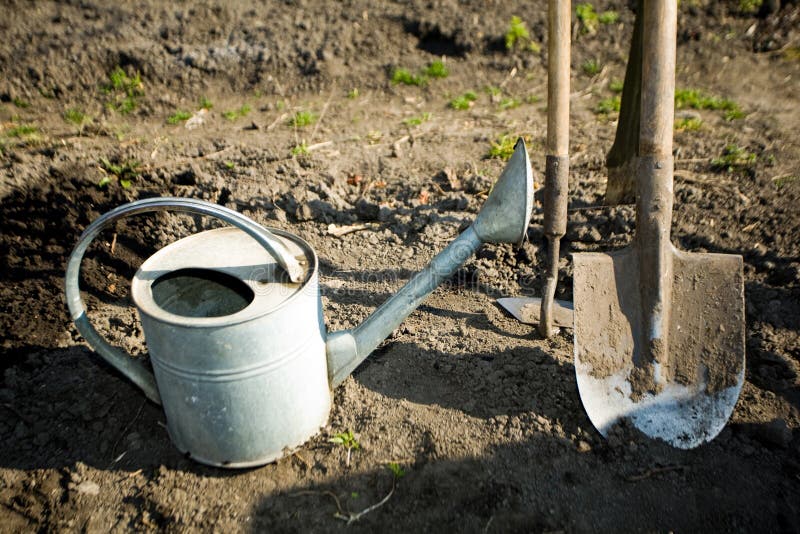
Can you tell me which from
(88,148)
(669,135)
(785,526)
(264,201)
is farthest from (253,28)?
(785,526)

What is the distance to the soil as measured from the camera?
196cm

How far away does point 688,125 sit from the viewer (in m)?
4.05

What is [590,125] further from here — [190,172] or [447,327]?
[190,172]

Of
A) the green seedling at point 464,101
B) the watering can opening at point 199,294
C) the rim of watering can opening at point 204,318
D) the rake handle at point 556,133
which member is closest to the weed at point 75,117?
the green seedling at point 464,101

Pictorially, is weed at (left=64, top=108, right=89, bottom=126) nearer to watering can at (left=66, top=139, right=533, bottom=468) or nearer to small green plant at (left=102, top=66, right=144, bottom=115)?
small green plant at (left=102, top=66, right=144, bottom=115)

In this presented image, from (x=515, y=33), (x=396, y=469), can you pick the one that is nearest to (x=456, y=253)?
(x=396, y=469)

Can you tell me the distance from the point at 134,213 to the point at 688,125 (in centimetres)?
383

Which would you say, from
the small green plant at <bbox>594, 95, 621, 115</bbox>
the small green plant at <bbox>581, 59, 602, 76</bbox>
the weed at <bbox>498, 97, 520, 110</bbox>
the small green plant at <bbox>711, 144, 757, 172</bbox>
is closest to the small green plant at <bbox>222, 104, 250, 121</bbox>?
the weed at <bbox>498, 97, 520, 110</bbox>

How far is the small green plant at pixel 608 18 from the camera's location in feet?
17.8

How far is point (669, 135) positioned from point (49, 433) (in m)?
2.69

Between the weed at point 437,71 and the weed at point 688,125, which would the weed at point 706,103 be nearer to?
the weed at point 688,125

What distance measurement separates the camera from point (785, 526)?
180 centimetres

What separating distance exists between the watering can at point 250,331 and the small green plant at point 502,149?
1.97 m

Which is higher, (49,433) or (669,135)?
(669,135)
